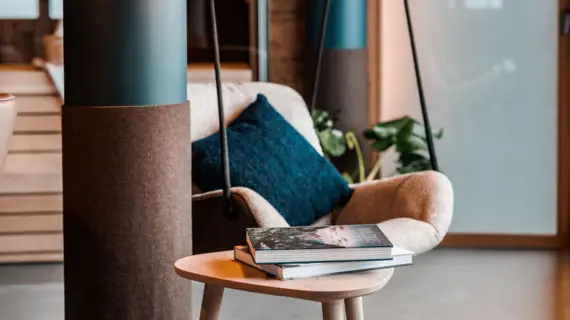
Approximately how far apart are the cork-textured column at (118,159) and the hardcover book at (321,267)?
380mm

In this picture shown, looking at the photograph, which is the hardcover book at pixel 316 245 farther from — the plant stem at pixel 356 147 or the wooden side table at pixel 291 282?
the plant stem at pixel 356 147

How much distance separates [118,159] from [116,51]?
24cm

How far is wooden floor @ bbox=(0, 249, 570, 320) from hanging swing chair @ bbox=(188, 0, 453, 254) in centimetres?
50

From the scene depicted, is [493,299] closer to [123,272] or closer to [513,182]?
[513,182]

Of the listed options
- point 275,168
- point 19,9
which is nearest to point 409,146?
point 275,168

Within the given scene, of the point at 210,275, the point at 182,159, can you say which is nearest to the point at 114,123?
the point at 182,159

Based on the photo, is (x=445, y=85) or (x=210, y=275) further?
(x=445, y=85)

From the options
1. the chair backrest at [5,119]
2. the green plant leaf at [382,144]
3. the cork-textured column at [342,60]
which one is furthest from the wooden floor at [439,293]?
the chair backrest at [5,119]

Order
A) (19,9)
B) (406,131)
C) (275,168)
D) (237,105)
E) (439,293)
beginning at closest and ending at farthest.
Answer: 1. (275,168)
2. (237,105)
3. (439,293)
4. (19,9)
5. (406,131)

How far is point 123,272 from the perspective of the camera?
7.37 ft

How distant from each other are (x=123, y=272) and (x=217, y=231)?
64cm

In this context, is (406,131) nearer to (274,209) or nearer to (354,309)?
(274,209)

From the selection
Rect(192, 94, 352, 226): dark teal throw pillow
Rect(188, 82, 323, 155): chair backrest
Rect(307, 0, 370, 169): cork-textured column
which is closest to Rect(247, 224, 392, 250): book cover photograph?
Rect(192, 94, 352, 226): dark teal throw pillow

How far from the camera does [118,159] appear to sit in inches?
87.5
